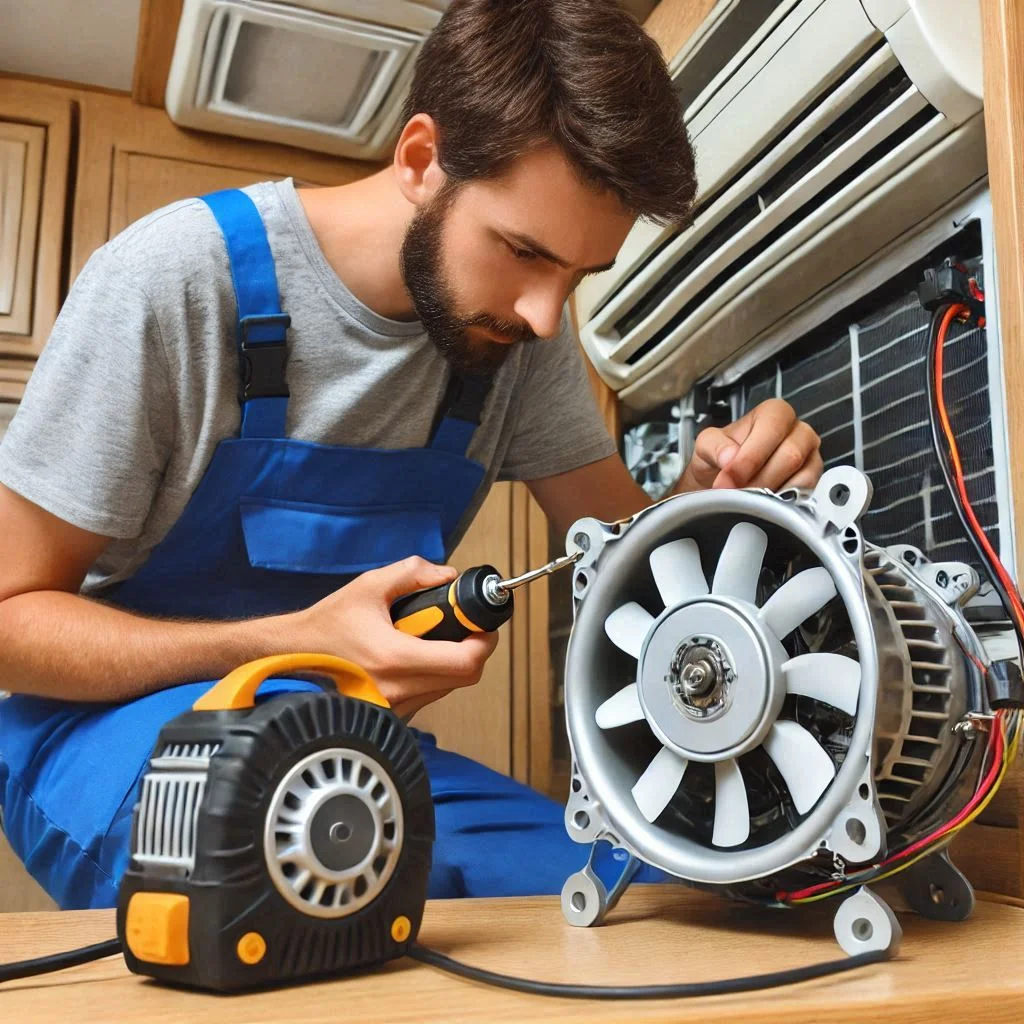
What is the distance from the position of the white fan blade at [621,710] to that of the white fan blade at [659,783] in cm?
4

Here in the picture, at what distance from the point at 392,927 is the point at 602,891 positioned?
8.8 inches

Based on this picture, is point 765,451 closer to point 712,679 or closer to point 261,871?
point 712,679

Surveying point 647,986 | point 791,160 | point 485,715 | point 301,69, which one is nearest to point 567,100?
point 791,160

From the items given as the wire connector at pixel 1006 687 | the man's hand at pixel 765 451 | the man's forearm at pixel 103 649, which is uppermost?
the man's hand at pixel 765 451

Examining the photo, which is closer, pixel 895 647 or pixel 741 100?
pixel 895 647

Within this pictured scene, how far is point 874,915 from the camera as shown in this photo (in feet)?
2.29

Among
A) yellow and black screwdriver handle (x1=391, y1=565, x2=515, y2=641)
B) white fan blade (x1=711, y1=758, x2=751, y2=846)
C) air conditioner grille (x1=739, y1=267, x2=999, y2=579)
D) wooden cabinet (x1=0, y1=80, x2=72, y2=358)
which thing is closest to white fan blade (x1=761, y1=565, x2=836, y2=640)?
white fan blade (x1=711, y1=758, x2=751, y2=846)

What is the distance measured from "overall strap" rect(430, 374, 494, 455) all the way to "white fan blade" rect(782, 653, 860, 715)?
26.1 inches

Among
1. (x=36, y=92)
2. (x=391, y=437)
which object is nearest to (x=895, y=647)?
(x=391, y=437)

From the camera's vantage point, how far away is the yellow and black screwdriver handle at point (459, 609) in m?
0.87

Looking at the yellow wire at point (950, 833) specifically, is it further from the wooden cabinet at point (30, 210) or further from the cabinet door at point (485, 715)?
the wooden cabinet at point (30, 210)

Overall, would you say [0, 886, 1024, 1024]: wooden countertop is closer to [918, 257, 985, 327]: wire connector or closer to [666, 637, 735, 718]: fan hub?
[666, 637, 735, 718]: fan hub

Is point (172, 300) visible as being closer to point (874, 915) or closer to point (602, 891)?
point (602, 891)

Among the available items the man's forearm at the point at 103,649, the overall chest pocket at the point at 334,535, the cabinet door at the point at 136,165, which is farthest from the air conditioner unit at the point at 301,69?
the man's forearm at the point at 103,649
